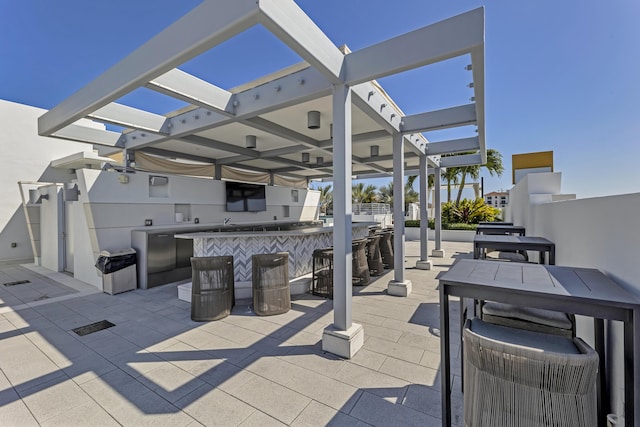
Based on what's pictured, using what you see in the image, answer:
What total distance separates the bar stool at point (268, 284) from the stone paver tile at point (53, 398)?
194 centimetres

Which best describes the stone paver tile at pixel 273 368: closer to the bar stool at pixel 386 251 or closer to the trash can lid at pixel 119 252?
the trash can lid at pixel 119 252

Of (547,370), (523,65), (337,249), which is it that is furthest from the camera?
(523,65)

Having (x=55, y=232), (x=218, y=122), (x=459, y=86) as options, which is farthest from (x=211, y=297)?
(x=55, y=232)

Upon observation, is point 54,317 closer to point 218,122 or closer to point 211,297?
point 211,297

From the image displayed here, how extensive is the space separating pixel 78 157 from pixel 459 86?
9611 mm

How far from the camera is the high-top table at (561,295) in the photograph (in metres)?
1.25

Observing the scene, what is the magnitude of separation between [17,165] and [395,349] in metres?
11.3

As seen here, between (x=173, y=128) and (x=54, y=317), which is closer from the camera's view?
(x=54, y=317)

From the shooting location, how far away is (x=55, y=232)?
22.6 feet

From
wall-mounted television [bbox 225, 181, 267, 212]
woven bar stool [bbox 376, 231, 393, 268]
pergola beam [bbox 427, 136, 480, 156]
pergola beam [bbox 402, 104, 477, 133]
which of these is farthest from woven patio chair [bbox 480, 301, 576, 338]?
wall-mounted television [bbox 225, 181, 267, 212]

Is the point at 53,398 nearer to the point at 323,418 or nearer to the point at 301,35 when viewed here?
the point at 323,418

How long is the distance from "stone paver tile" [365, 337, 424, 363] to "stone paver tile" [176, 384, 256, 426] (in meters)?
1.41

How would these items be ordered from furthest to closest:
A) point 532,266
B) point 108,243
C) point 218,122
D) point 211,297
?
point 108,243 < point 218,122 < point 211,297 < point 532,266

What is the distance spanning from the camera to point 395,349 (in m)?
2.86
